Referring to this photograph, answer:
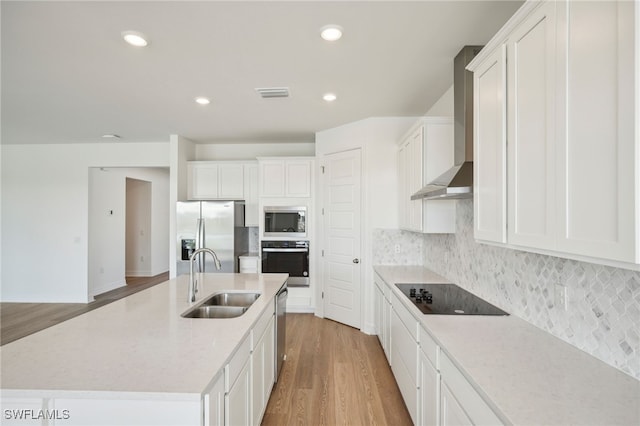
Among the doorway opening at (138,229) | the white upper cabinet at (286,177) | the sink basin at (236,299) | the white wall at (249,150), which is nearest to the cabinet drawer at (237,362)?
the sink basin at (236,299)

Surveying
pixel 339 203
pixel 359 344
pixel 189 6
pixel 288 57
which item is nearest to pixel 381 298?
pixel 359 344

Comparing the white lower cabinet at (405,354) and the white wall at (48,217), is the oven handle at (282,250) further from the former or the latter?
the white wall at (48,217)

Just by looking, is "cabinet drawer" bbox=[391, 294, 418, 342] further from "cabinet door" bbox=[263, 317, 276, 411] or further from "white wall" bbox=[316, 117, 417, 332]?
"white wall" bbox=[316, 117, 417, 332]

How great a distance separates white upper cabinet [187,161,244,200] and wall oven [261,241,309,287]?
1099 mm

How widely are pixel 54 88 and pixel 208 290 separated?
2.57 m

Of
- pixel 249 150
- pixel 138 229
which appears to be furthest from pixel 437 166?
pixel 138 229

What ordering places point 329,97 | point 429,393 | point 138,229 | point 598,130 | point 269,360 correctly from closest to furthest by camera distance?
point 598,130, point 429,393, point 269,360, point 329,97, point 138,229

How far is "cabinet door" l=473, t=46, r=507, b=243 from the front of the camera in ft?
4.78

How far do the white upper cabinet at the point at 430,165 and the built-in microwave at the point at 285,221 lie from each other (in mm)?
1930

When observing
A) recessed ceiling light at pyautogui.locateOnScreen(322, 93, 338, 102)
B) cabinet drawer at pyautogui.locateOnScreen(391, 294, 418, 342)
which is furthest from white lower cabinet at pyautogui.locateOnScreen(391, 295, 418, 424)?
recessed ceiling light at pyautogui.locateOnScreen(322, 93, 338, 102)

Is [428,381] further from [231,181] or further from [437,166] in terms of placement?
[231,181]

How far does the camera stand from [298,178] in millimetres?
4742

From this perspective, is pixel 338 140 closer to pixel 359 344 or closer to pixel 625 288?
pixel 359 344

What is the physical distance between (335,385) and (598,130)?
8.65 ft
